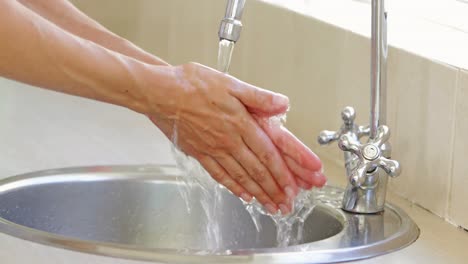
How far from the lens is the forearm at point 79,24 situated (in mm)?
1435

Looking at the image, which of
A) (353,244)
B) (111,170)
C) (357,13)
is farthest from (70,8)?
(353,244)

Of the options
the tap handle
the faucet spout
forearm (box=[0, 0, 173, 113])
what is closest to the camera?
forearm (box=[0, 0, 173, 113])

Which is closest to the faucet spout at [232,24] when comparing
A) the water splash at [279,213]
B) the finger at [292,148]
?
the water splash at [279,213]

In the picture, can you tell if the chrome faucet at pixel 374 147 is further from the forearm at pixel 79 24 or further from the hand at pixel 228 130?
the forearm at pixel 79 24

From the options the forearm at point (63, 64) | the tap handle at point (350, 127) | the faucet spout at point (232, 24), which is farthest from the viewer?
the tap handle at point (350, 127)

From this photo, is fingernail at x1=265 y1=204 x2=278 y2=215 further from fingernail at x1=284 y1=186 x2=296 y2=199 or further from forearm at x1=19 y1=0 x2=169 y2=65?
forearm at x1=19 y1=0 x2=169 y2=65

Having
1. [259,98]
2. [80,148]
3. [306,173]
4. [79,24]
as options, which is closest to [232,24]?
[259,98]

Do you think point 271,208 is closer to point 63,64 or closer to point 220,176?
point 220,176

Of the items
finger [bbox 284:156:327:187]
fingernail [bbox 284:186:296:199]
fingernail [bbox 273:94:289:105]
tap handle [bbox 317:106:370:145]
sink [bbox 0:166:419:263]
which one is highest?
fingernail [bbox 273:94:289:105]

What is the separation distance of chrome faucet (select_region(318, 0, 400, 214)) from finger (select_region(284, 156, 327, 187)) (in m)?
0.05

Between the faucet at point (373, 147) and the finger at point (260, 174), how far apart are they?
0.09 meters

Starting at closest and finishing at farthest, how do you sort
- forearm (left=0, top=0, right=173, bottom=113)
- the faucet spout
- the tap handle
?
forearm (left=0, top=0, right=173, bottom=113) → the faucet spout → the tap handle

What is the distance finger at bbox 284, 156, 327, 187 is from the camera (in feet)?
4.14

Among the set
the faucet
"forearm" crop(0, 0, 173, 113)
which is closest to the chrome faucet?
the faucet
